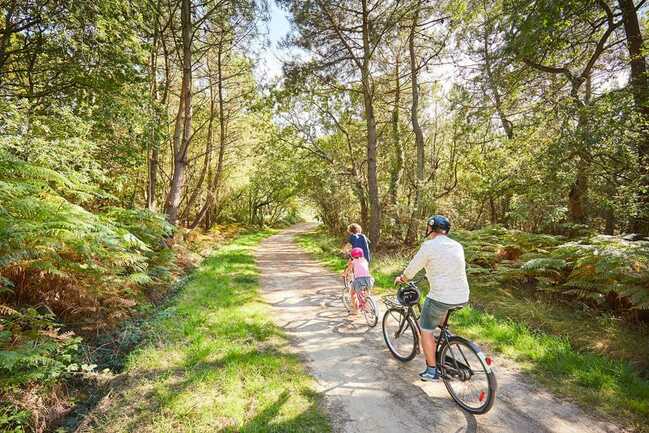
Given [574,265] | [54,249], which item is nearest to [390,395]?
[54,249]

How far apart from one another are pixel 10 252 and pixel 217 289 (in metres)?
5.19

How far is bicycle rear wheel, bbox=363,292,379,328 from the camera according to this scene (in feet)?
20.9

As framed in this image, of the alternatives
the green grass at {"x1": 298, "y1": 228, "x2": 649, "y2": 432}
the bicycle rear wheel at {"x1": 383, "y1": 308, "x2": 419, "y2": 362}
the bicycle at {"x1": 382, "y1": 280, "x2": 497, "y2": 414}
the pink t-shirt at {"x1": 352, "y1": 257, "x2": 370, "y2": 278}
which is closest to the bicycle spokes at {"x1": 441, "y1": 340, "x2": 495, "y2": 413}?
the bicycle at {"x1": 382, "y1": 280, "x2": 497, "y2": 414}

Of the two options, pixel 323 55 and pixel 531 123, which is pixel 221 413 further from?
pixel 323 55

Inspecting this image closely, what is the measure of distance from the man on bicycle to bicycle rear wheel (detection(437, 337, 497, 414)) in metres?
0.18

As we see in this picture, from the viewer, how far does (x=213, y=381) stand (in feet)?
14.4

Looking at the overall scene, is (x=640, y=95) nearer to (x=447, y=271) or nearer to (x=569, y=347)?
(x=569, y=347)

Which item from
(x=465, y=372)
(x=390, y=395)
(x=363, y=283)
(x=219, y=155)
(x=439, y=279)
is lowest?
(x=390, y=395)

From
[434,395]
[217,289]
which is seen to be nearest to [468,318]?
[434,395]

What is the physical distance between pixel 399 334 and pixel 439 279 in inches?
72.9

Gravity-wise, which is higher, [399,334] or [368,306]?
[368,306]

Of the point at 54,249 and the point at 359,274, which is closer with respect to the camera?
the point at 54,249

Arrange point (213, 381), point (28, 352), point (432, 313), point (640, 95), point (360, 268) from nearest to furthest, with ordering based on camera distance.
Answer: point (28, 352) → point (432, 313) → point (213, 381) → point (640, 95) → point (360, 268)

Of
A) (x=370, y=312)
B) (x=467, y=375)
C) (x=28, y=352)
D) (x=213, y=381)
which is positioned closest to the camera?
(x=28, y=352)
